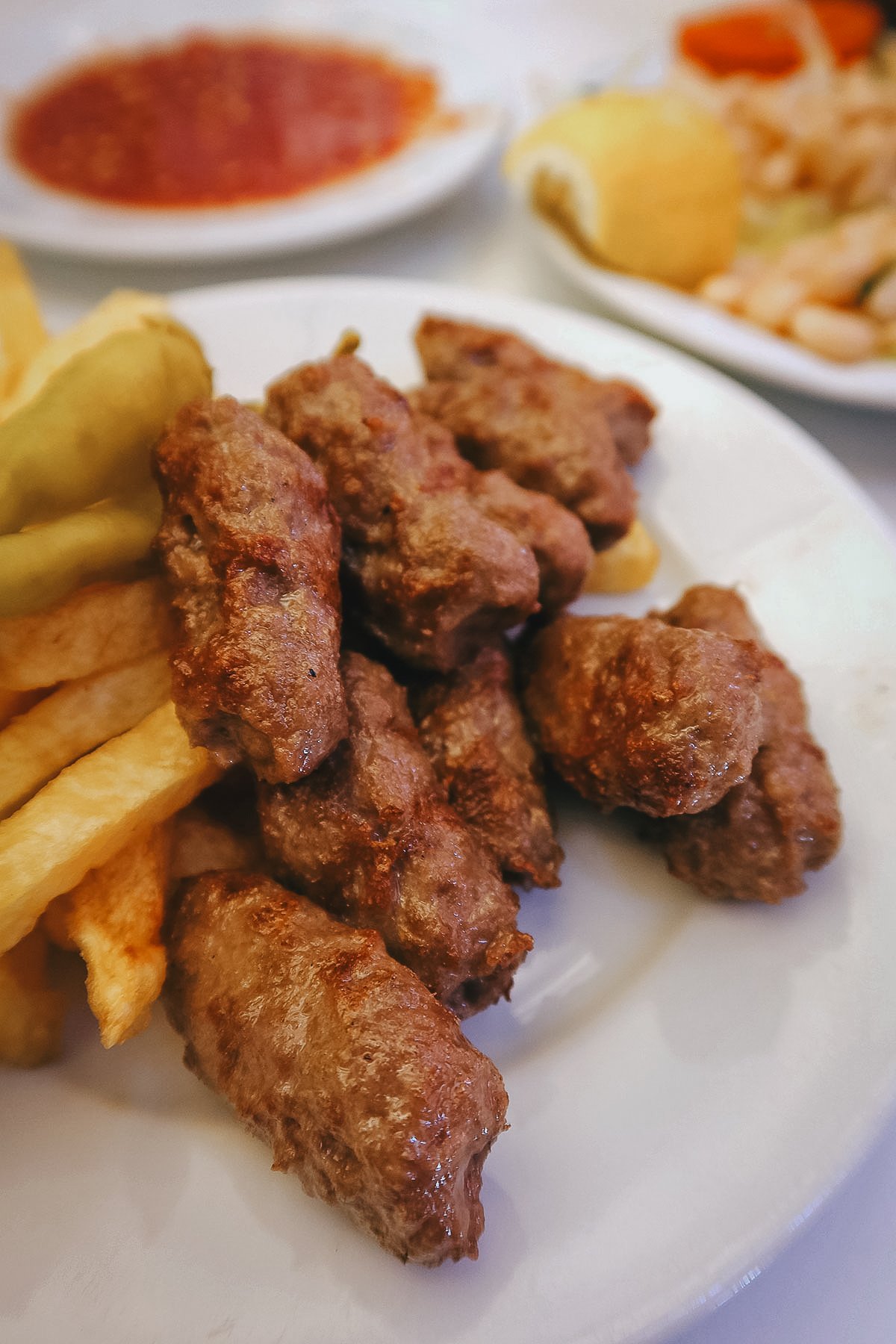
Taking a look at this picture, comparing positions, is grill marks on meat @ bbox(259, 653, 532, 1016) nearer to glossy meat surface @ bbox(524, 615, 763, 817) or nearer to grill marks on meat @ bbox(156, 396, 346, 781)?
grill marks on meat @ bbox(156, 396, 346, 781)

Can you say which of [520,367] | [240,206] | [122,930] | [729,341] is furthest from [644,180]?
[122,930]

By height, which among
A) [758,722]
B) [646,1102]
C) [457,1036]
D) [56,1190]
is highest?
[758,722]

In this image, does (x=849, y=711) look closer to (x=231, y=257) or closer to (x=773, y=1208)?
(x=773, y=1208)

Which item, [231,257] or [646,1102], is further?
[231,257]

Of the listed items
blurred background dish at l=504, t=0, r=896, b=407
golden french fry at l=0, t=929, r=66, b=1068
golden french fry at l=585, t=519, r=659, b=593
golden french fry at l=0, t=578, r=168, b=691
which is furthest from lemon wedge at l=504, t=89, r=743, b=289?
golden french fry at l=0, t=929, r=66, b=1068

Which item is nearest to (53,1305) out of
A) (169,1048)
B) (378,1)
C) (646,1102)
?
(169,1048)

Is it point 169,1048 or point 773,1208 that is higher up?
point 773,1208

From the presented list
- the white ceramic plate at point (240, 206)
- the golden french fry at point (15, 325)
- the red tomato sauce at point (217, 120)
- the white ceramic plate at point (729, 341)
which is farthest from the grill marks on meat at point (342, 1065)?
the red tomato sauce at point (217, 120)

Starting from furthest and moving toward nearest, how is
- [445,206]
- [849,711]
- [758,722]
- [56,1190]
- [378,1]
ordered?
[378,1] < [445,206] < [849,711] < [758,722] < [56,1190]
